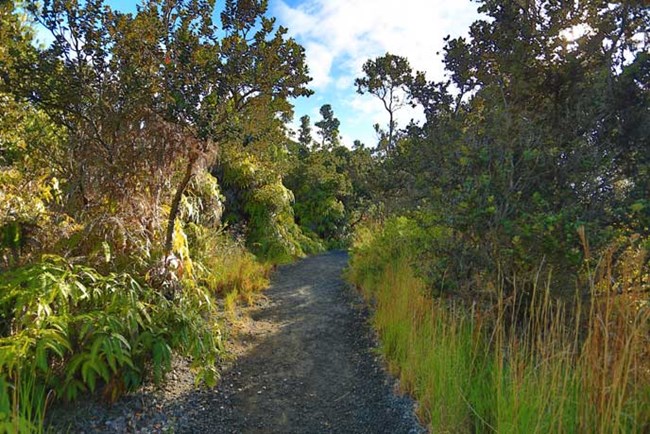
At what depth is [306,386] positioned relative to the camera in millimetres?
3215

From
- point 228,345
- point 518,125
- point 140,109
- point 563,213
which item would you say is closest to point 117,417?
point 228,345

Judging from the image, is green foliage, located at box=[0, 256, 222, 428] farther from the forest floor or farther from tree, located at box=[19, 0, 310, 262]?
tree, located at box=[19, 0, 310, 262]

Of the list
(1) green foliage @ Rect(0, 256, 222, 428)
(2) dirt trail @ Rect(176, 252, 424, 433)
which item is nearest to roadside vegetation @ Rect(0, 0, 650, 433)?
(1) green foliage @ Rect(0, 256, 222, 428)

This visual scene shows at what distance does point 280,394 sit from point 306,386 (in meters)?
0.24

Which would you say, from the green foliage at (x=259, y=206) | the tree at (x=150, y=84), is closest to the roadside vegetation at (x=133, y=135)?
the tree at (x=150, y=84)

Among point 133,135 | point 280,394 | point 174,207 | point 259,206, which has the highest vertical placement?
point 133,135

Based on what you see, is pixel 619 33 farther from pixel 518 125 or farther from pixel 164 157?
pixel 164 157

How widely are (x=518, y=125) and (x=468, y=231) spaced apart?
0.97 metres

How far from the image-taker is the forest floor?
→ 2461mm

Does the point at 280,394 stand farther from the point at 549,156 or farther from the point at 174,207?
the point at 549,156

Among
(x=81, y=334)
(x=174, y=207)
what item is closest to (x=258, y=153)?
(x=174, y=207)

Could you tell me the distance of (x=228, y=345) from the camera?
3902mm

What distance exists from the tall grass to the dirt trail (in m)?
0.23

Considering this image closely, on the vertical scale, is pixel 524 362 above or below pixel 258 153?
below
